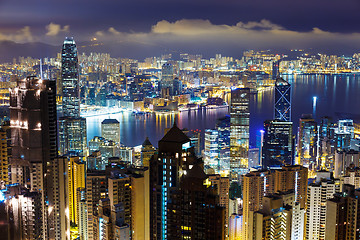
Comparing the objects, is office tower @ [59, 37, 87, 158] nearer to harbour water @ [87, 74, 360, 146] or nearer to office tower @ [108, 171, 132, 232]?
harbour water @ [87, 74, 360, 146]

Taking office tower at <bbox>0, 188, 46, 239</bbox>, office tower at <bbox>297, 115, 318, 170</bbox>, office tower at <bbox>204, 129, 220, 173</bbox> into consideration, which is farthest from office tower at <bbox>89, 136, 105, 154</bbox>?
office tower at <bbox>0, 188, 46, 239</bbox>

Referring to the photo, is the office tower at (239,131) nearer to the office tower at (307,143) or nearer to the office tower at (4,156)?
the office tower at (307,143)

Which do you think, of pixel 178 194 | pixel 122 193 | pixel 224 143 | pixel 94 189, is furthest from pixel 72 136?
pixel 178 194

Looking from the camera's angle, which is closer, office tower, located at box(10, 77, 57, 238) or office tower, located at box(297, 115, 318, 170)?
office tower, located at box(10, 77, 57, 238)

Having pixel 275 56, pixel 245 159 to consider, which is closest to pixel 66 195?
pixel 245 159

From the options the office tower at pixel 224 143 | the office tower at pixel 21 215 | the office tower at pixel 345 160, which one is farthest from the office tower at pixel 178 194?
the office tower at pixel 345 160

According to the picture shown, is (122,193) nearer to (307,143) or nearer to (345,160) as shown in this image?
(345,160)

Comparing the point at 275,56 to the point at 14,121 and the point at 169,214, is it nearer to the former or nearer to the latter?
the point at 14,121
